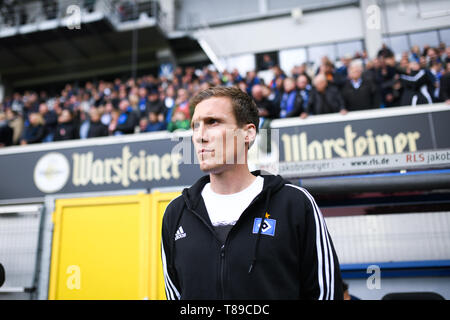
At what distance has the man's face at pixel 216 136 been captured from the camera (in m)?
1.47

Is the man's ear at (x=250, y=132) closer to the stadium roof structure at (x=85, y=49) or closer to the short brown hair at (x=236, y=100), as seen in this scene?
the short brown hair at (x=236, y=100)

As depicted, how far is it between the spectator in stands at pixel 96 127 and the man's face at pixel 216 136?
5.55 meters

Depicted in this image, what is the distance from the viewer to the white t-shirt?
1.47 metres

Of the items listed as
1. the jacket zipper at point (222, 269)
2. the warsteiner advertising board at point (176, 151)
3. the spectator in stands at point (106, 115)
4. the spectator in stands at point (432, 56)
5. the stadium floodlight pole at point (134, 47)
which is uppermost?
the stadium floodlight pole at point (134, 47)

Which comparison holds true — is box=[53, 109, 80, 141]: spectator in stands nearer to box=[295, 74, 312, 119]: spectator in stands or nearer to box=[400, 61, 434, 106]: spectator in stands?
box=[295, 74, 312, 119]: spectator in stands

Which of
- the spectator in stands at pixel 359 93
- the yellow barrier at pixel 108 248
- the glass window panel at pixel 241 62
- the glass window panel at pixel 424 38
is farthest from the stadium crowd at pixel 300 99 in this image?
the glass window panel at pixel 241 62

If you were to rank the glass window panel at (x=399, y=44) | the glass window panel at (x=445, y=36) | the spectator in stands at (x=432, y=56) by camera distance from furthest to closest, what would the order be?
the glass window panel at (x=399, y=44), the glass window panel at (x=445, y=36), the spectator in stands at (x=432, y=56)

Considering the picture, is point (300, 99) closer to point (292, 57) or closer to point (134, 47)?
point (292, 57)

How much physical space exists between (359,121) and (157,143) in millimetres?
2425

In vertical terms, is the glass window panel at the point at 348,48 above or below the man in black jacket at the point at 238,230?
above

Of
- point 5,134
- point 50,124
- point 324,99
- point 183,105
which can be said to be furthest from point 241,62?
point 5,134

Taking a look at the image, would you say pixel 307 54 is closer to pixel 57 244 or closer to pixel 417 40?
pixel 417 40

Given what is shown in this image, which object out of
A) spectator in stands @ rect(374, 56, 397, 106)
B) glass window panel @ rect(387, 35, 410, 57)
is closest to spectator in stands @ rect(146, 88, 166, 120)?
spectator in stands @ rect(374, 56, 397, 106)
